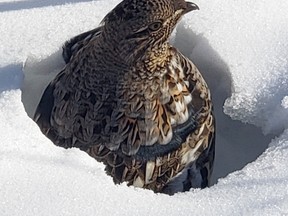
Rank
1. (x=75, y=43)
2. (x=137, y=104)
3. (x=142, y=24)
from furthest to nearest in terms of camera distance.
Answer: (x=75, y=43)
(x=137, y=104)
(x=142, y=24)

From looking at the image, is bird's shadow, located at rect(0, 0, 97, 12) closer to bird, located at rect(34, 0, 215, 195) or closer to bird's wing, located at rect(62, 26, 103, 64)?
bird's wing, located at rect(62, 26, 103, 64)

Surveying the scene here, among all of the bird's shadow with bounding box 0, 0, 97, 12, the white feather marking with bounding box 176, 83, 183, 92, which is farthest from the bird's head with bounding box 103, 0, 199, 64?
the bird's shadow with bounding box 0, 0, 97, 12

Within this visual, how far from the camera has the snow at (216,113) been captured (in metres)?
2.94

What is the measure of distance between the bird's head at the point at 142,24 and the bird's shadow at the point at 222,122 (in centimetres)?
42

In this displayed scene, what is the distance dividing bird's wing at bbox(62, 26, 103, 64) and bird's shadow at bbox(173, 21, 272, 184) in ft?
1.02

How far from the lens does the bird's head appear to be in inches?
122

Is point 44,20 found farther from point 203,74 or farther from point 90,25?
point 203,74

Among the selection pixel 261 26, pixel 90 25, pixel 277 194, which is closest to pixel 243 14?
pixel 261 26

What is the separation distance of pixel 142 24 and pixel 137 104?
11.1 inches

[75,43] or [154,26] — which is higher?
[154,26]

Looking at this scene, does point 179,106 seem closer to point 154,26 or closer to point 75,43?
point 154,26

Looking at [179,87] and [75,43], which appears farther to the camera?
[75,43]

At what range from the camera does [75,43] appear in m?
3.60

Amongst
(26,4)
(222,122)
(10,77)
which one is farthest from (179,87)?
(26,4)
